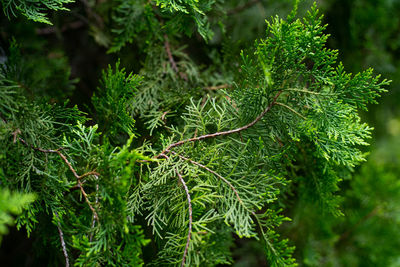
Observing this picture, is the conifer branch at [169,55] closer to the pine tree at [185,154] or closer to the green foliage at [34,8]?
the pine tree at [185,154]

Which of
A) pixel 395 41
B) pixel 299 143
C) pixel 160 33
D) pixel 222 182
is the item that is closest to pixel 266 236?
pixel 222 182

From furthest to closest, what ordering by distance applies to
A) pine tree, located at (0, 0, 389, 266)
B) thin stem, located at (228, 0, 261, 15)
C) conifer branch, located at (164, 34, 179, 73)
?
thin stem, located at (228, 0, 261, 15) < conifer branch, located at (164, 34, 179, 73) < pine tree, located at (0, 0, 389, 266)

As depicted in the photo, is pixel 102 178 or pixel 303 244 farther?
pixel 303 244

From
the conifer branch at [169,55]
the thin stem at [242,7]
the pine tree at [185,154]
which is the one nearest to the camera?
the pine tree at [185,154]

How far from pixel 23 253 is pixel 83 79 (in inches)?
37.1

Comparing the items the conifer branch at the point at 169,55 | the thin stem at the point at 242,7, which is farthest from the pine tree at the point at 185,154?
the thin stem at the point at 242,7

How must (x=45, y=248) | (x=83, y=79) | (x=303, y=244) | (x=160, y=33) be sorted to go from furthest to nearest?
(x=83, y=79), (x=303, y=244), (x=160, y=33), (x=45, y=248)

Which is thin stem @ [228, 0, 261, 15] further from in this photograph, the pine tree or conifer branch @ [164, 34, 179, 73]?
the pine tree

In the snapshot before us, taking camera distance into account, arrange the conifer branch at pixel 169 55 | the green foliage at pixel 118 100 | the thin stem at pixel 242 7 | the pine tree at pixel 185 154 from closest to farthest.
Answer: the pine tree at pixel 185 154 → the green foliage at pixel 118 100 → the conifer branch at pixel 169 55 → the thin stem at pixel 242 7

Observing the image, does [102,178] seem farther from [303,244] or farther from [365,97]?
[303,244]

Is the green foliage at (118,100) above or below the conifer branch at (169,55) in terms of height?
below

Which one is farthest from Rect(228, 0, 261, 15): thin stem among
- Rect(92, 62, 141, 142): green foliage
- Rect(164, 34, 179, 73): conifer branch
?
Rect(92, 62, 141, 142): green foliage

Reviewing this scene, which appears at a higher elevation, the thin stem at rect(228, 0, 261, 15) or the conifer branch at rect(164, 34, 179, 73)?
the thin stem at rect(228, 0, 261, 15)

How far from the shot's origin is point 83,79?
1.79 metres
